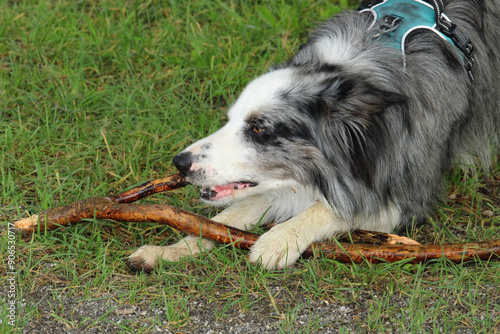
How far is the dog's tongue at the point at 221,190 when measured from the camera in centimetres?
318

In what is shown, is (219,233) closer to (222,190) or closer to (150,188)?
(222,190)

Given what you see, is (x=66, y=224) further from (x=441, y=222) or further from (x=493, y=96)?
(x=493, y=96)

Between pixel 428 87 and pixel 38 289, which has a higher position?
pixel 428 87

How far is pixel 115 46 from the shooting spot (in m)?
4.87

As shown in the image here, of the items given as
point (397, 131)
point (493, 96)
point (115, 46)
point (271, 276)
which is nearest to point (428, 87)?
point (397, 131)

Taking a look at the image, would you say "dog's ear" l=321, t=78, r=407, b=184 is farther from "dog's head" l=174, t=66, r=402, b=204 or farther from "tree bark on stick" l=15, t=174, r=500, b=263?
"tree bark on stick" l=15, t=174, r=500, b=263

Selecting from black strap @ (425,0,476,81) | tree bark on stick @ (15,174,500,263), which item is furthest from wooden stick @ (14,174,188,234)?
black strap @ (425,0,476,81)

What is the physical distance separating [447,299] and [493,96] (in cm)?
150

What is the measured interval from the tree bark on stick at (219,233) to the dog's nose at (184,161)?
228 mm

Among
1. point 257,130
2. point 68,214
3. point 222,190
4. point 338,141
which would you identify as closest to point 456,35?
point 338,141

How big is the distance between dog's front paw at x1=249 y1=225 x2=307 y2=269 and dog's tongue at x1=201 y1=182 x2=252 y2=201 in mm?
283

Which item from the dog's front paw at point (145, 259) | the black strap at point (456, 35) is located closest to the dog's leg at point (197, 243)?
the dog's front paw at point (145, 259)

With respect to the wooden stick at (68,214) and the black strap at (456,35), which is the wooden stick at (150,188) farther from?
the black strap at (456,35)

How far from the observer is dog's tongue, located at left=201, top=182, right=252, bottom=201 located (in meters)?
3.18
